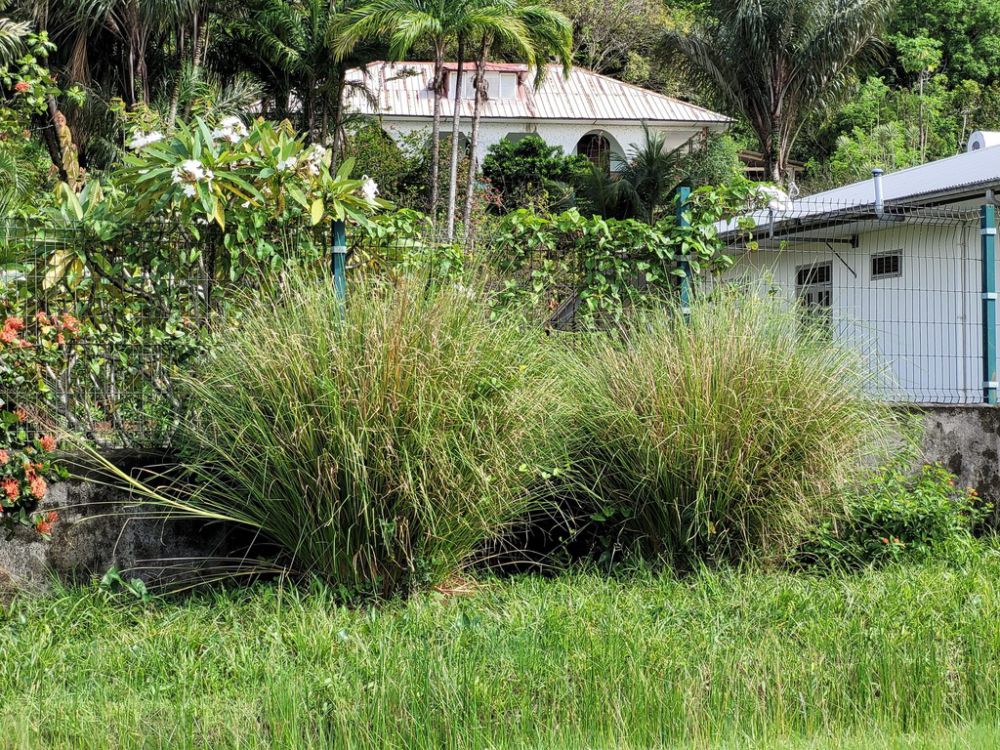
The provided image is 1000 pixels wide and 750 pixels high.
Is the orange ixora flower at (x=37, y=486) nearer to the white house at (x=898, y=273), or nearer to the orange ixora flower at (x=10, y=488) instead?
the orange ixora flower at (x=10, y=488)

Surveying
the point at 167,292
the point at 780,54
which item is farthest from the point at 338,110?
the point at 167,292

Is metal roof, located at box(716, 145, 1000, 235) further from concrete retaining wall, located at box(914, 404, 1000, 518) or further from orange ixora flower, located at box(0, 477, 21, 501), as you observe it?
orange ixora flower, located at box(0, 477, 21, 501)

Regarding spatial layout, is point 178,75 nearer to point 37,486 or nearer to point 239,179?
point 239,179

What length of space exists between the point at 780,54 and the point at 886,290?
19470mm

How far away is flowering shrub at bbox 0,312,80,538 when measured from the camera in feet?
17.2

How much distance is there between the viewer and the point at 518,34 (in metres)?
21.7

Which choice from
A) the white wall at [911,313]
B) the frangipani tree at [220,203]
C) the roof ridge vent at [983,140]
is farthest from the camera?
the roof ridge vent at [983,140]

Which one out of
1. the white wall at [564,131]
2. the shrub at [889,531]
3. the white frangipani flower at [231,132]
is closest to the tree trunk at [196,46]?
the white wall at [564,131]

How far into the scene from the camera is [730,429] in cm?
534

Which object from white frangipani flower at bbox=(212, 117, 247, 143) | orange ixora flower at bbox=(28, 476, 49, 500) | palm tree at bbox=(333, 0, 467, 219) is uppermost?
palm tree at bbox=(333, 0, 467, 219)

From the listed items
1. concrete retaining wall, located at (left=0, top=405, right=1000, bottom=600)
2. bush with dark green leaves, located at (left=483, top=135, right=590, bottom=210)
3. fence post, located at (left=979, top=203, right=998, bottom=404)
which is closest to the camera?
concrete retaining wall, located at (left=0, top=405, right=1000, bottom=600)

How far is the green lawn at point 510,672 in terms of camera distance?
11.8 ft

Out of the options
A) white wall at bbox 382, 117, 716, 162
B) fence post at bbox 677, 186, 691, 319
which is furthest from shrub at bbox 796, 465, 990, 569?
white wall at bbox 382, 117, 716, 162

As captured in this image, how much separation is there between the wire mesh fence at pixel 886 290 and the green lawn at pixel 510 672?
189 centimetres
